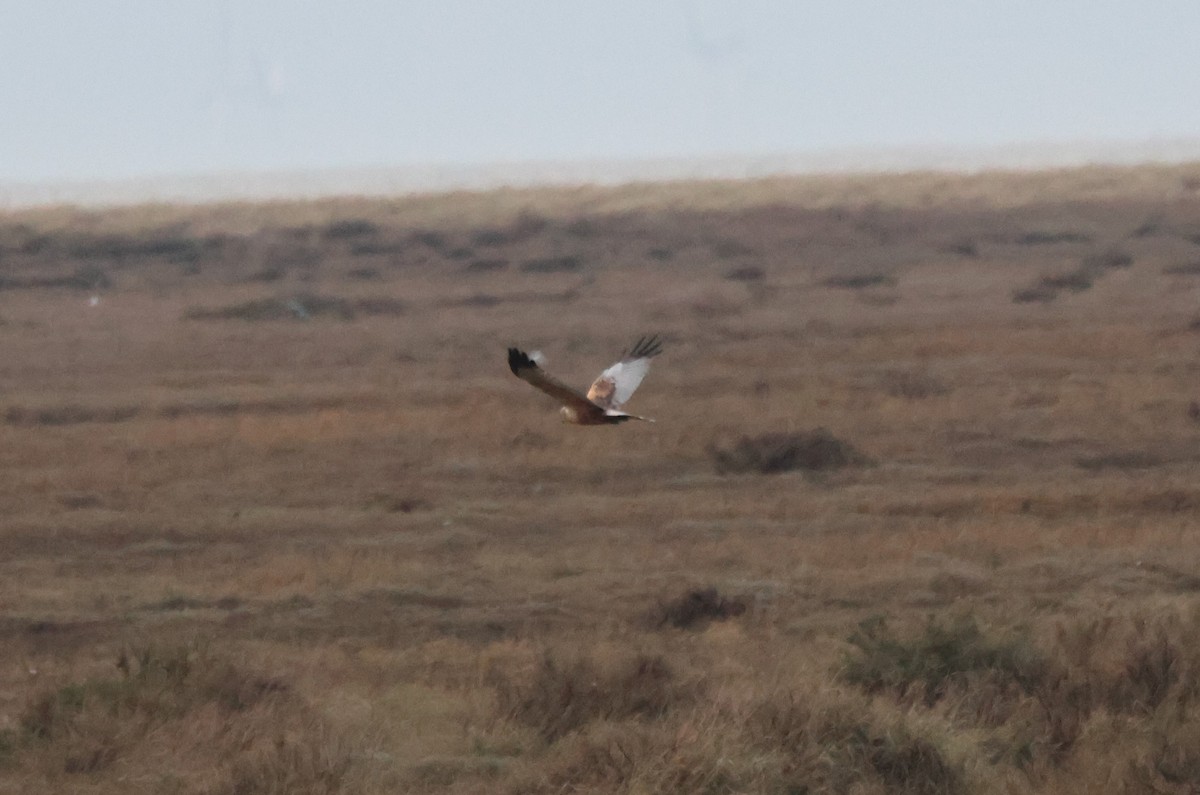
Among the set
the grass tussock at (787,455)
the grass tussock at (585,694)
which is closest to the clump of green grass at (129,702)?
the grass tussock at (585,694)

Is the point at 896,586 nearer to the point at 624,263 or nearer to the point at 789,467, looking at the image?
the point at 789,467

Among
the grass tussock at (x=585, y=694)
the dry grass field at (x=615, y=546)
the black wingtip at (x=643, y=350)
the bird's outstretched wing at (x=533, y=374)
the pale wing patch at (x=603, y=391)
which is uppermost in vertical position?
the bird's outstretched wing at (x=533, y=374)

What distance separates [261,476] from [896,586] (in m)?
7.56

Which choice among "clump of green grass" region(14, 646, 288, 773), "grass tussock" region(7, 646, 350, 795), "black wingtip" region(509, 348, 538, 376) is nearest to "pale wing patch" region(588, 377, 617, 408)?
"black wingtip" region(509, 348, 538, 376)

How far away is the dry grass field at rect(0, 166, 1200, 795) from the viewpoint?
8.45m

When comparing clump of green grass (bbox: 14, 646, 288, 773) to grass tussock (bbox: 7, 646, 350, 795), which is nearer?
grass tussock (bbox: 7, 646, 350, 795)

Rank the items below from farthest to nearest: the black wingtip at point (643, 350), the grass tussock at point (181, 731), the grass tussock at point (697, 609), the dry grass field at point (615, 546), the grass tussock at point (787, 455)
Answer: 1. the grass tussock at point (787, 455)
2. the grass tussock at point (697, 609)
3. the black wingtip at point (643, 350)
4. the dry grass field at point (615, 546)
5. the grass tussock at point (181, 731)

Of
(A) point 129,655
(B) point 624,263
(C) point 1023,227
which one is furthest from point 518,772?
(C) point 1023,227

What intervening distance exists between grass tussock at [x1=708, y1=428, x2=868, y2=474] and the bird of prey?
7.78 metres

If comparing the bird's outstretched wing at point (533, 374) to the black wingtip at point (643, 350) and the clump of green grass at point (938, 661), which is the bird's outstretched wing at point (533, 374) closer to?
the black wingtip at point (643, 350)

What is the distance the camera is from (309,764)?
26.2 ft

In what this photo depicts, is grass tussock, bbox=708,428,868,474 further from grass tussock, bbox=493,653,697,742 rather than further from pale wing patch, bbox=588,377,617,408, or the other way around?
pale wing patch, bbox=588,377,617,408

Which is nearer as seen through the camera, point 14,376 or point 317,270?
point 14,376

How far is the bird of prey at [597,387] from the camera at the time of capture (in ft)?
24.7
